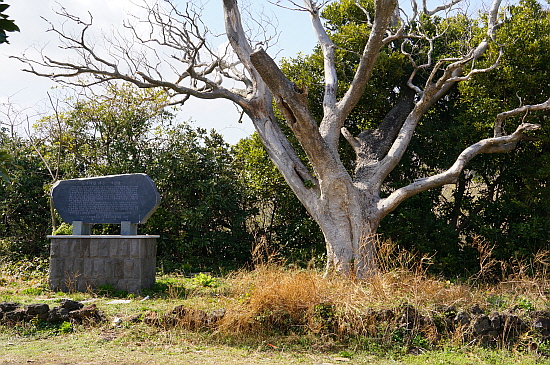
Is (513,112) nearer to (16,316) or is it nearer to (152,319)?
(152,319)

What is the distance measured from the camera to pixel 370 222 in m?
8.07

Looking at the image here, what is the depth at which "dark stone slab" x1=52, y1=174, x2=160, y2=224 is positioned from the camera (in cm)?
822

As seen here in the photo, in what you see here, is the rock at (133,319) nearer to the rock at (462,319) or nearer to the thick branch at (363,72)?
the rock at (462,319)

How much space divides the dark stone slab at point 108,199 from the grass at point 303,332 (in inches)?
87.2

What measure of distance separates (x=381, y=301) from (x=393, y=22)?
7.32 meters

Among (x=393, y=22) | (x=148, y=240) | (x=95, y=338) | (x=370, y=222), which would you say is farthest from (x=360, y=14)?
(x=95, y=338)

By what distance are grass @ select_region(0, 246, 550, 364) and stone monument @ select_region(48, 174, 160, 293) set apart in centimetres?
164

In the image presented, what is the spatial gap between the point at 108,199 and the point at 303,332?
4.44 meters

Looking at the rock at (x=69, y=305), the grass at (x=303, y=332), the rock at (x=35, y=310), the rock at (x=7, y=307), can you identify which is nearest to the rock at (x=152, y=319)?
the grass at (x=303, y=332)

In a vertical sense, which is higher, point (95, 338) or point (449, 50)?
point (449, 50)

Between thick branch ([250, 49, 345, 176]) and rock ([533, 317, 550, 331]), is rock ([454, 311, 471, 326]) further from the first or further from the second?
thick branch ([250, 49, 345, 176])

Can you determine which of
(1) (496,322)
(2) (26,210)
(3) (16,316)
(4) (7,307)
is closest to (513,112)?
(1) (496,322)

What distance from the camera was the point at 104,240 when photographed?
26.4ft

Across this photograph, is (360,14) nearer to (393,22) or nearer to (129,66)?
(393,22)
